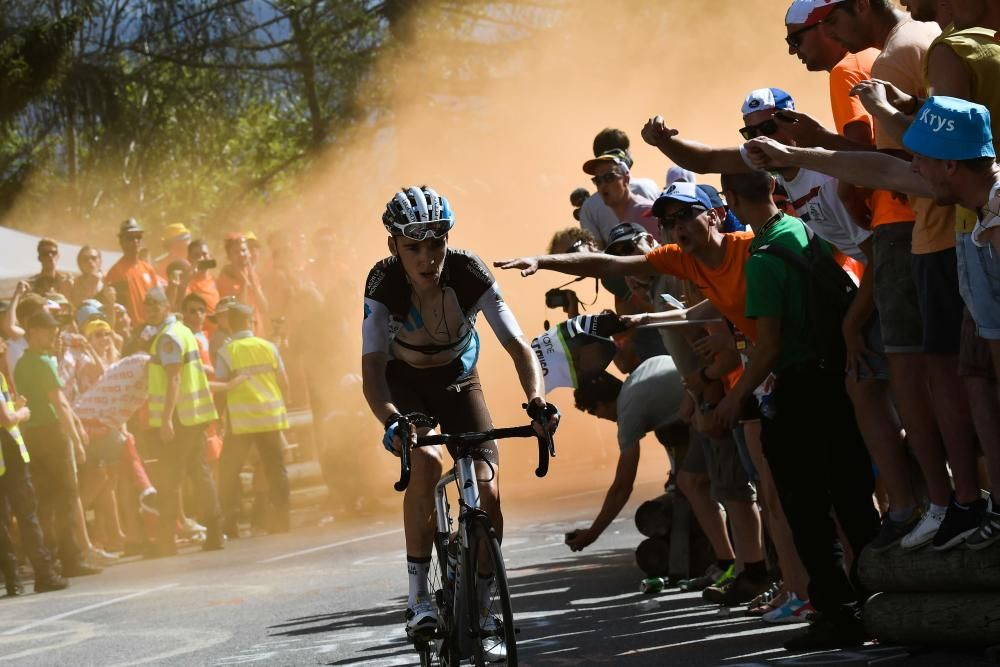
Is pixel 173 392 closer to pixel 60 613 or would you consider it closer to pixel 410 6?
pixel 60 613

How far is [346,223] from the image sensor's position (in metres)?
28.9

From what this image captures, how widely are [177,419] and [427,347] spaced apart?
8.97 meters

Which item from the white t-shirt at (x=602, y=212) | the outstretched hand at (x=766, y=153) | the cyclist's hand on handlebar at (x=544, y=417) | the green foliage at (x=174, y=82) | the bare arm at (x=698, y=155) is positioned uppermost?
the green foliage at (x=174, y=82)

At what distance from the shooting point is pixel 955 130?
228 inches

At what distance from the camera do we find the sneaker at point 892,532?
664 cm

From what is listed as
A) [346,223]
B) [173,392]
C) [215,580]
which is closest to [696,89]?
[346,223]

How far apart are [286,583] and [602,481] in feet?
21.2

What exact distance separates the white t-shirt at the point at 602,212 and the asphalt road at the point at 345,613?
2459 mm

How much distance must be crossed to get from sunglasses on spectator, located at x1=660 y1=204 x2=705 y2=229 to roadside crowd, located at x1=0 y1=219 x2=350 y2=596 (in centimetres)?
741

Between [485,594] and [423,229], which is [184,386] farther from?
[485,594]

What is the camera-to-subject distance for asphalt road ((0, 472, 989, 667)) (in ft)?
25.5

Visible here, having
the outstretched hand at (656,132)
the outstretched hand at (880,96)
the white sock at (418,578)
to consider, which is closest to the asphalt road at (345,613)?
the white sock at (418,578)

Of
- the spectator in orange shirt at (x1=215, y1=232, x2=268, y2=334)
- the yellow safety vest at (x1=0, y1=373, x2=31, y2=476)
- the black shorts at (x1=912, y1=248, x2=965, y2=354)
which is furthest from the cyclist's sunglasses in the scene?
the spectator in orange shirt at (x1=215, y1=232, x2=268, y2=334)

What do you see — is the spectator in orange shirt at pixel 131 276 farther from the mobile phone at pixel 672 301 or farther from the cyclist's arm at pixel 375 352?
the cyclist's arm at pixel 375 352
